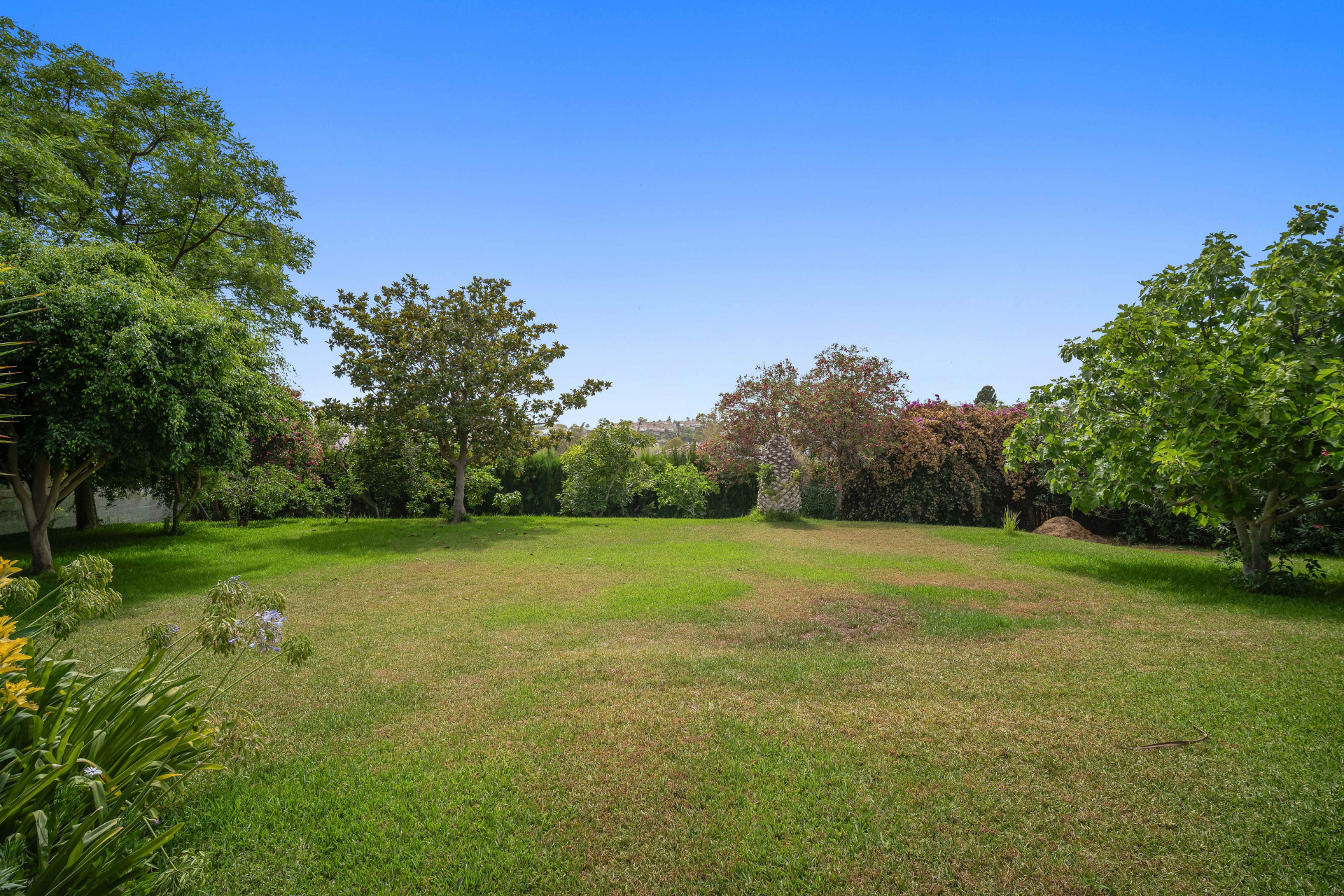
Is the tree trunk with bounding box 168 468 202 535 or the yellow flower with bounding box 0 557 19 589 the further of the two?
the tree trunk with bounding box 168 468 202 535

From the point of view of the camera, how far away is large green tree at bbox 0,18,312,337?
9688 millimetres

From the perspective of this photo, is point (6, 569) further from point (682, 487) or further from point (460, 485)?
point (682, 487)

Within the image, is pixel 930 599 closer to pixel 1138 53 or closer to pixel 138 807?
pixel 138 807

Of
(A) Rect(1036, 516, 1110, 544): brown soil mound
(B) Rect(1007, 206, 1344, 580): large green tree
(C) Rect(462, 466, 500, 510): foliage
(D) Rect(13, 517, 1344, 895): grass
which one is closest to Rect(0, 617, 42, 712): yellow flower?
(D) Rect(13, 517, 1344, 895): grass

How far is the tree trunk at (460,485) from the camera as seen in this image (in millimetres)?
14789

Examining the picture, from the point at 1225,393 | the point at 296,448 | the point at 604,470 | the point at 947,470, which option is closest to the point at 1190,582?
the point at 1225,393

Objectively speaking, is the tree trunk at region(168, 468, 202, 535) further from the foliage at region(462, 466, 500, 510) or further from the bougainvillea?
the foliage at region(462, 466, 500, 510)

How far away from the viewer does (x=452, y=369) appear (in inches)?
566

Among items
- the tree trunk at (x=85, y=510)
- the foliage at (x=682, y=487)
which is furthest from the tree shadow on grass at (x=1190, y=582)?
the tree trunk at (x=85, y=510)

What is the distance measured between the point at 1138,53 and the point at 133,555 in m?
16.3

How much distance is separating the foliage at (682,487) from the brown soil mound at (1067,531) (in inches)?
353

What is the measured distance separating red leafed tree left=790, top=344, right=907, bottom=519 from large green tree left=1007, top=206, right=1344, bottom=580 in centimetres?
808

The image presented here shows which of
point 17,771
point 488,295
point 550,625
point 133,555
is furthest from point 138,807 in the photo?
point 488,295

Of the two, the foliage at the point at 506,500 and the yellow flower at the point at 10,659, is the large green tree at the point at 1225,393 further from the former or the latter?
the foliage at the point at 506,500
